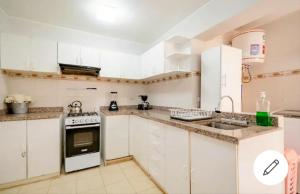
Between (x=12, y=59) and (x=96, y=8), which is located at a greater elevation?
(x=96, y=8)

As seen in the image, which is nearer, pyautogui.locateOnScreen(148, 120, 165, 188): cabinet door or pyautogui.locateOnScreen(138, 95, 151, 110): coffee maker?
pyautogui.locateOnScreen(148, 120, 165, 188): cabinet door

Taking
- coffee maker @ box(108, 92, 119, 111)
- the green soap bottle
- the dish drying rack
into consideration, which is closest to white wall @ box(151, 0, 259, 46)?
the green soap bottle

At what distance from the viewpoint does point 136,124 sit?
91.8 inches

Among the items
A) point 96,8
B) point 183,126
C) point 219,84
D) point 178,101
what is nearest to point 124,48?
point 96,8

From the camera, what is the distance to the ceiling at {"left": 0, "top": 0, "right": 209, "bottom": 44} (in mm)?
1841

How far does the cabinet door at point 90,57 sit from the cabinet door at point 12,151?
3.99 ft

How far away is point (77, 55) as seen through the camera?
2385 millimetres

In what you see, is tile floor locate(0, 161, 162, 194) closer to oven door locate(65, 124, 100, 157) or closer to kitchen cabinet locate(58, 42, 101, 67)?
oven door locate(65, 124, 100, 157)

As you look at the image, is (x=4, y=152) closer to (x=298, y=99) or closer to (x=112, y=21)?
(x=112, y=21)

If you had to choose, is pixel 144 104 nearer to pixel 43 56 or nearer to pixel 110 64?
pixel 110 64

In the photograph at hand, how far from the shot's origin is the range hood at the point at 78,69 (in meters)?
2.24

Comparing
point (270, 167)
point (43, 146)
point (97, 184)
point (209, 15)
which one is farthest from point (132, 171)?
point (209, 15)

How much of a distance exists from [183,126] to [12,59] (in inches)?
95.2

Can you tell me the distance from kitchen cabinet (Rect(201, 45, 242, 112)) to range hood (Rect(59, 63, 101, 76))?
5.68 feet
